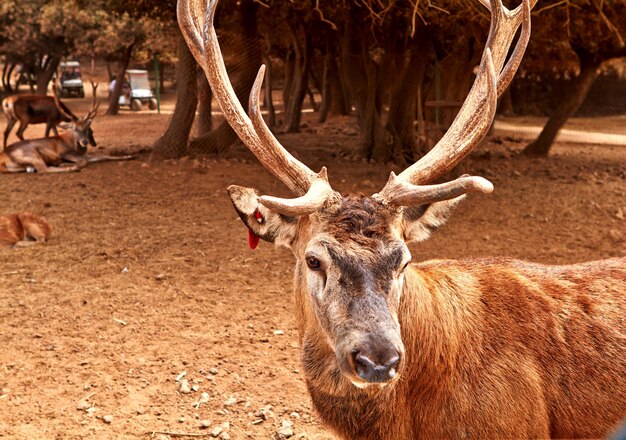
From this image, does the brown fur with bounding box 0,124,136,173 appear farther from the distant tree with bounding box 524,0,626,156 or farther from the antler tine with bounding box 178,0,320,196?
the antler tine with bounding box 178,0,320,196

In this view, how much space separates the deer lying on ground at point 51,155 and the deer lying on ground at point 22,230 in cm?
408

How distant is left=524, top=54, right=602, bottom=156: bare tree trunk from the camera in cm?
1309

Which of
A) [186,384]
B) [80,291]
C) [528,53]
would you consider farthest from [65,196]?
[528,53]

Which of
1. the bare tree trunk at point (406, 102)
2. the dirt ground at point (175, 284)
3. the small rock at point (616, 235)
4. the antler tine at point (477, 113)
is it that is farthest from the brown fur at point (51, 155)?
the antler tine at point (477, 113)

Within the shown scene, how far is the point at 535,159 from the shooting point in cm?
1327

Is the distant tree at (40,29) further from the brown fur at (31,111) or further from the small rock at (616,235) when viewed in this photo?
the small rock at (616,235)

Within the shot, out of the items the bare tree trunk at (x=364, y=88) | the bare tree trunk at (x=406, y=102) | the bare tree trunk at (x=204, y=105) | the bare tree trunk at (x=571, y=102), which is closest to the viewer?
the bare tree trunk at (x=364, y=88)

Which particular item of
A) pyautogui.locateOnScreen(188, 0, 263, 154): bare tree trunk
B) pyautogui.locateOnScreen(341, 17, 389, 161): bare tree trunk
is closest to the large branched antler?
pyautogui.locateOnScreen(188, 0, 263, 154): bare tree trunk

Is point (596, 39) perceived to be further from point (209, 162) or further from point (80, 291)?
point (80, 291)

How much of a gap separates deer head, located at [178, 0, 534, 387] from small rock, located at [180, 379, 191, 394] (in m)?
1.58

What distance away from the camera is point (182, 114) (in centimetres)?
1212

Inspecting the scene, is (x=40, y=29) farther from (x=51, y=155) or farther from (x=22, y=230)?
(x=22, y=230)

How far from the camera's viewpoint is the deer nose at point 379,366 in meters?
2.41

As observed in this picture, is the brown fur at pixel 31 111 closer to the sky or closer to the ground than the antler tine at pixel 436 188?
closer to the ground
